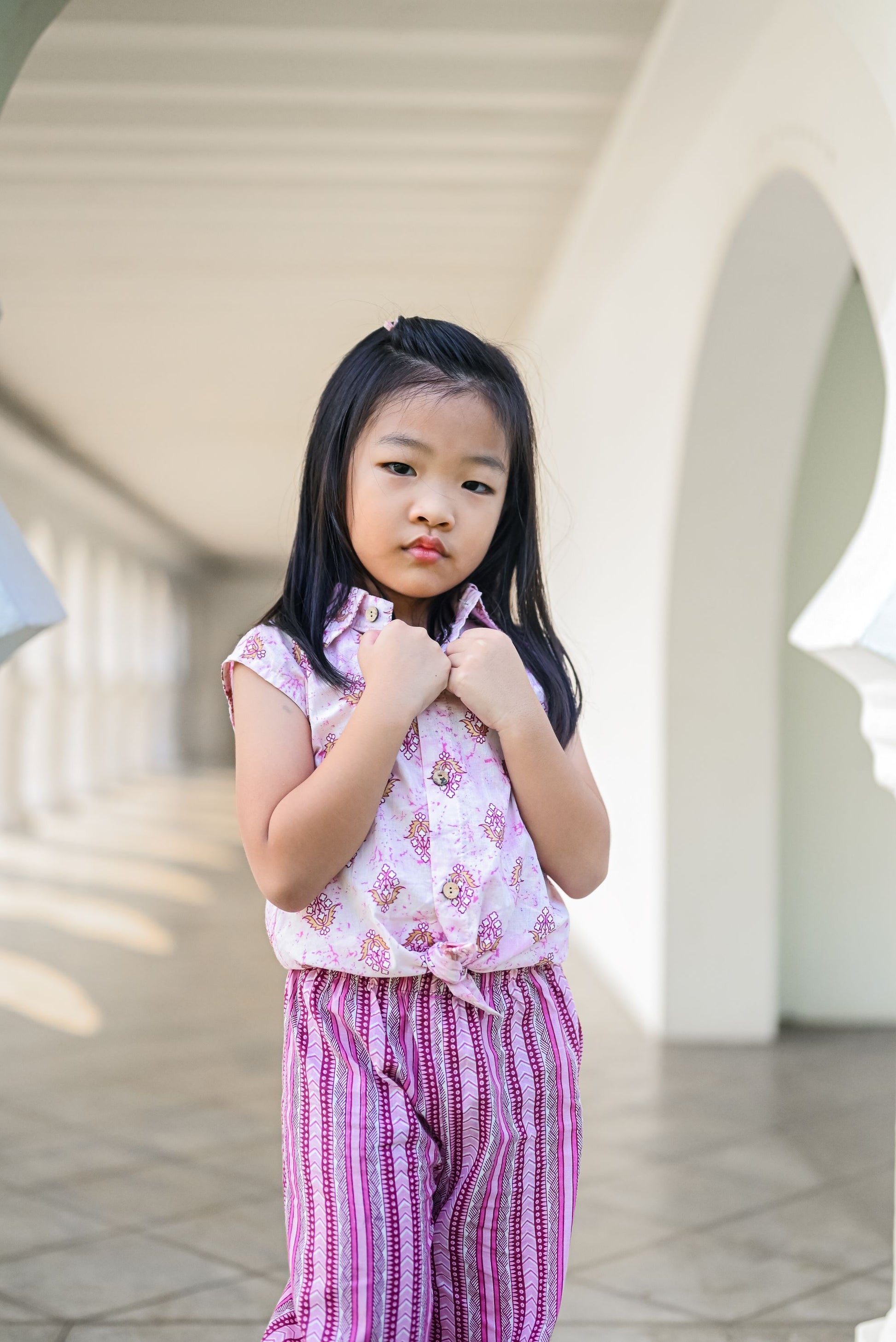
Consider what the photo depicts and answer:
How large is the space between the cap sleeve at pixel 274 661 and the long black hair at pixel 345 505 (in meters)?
0.02

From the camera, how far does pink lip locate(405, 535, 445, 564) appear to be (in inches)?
60.4

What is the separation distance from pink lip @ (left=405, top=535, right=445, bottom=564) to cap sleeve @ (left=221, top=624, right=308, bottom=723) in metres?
0.19

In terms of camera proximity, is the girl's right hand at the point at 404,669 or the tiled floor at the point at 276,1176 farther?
the tiled floor at the point at 276,1176

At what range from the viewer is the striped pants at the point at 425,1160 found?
1.47m

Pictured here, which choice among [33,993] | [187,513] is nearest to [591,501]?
[33,993]

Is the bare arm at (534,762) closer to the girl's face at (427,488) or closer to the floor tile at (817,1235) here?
the girl's face at (427,488)

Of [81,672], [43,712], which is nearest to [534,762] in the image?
[43,712]

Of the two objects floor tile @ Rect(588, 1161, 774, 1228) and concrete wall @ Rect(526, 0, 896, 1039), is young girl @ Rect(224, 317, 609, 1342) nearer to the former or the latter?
concrete wall @ Rect(526, 0, 896, 1039)

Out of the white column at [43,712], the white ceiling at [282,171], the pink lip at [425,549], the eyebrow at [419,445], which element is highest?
the white ceiling at [282,171]

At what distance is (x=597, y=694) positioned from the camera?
7.30 m

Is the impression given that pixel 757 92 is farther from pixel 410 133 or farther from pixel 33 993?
pixel 33 993

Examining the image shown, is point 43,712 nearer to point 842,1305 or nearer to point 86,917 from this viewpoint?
point 86,917

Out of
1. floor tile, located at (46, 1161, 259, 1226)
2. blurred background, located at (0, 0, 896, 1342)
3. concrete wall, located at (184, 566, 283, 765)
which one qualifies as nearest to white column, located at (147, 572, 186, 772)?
concrete wall, located at (184, 566, 283, 765)

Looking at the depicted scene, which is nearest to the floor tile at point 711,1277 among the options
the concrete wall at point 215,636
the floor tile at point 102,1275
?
the floor tile at point 102,1275
